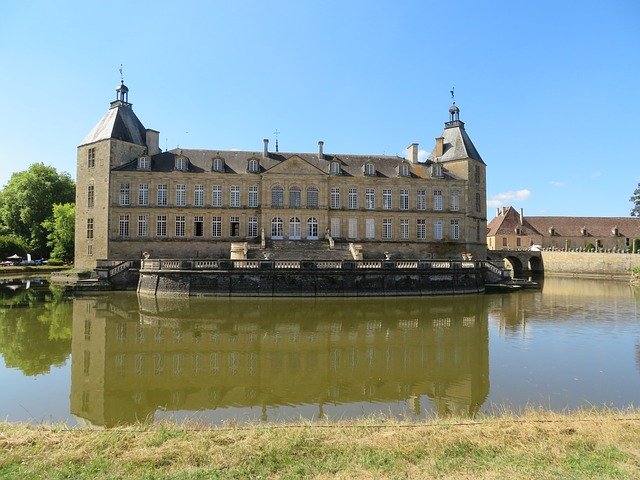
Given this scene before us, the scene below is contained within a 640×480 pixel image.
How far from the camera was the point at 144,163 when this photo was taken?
33.2m

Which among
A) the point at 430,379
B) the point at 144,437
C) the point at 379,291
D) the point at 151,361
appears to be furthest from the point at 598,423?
the point at 379,291

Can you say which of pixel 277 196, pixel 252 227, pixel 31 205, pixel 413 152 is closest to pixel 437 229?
pixel 413 152

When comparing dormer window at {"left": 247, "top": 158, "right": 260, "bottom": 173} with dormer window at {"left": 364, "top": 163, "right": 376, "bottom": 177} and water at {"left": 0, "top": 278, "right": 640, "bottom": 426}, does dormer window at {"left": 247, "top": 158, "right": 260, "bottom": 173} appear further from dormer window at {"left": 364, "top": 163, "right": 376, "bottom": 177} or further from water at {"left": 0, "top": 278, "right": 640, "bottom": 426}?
water at {"left": 0, "top": 278, "right": 640, "bottom": 426}

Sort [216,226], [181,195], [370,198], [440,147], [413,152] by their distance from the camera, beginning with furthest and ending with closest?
[440,147] → [413,152] → [370,198] → [216,226] → [181,195]

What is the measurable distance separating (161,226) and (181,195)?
8.75 ft

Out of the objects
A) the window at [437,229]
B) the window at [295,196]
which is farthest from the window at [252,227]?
the window at [437,229]

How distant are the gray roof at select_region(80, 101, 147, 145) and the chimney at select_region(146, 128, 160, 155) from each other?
36 cm

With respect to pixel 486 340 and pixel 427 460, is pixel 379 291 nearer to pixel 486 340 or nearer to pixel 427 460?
pixel 486 340

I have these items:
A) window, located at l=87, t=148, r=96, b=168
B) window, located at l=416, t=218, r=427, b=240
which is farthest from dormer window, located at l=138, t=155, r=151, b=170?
window, located at l=416, t=218, r=427, b=240

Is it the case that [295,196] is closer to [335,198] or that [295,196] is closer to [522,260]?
[335,198]

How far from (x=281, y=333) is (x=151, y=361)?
182 inches

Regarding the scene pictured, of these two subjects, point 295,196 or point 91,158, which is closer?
point 91,158

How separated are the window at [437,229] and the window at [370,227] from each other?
493 centimetres

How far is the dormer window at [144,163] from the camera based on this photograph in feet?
109
